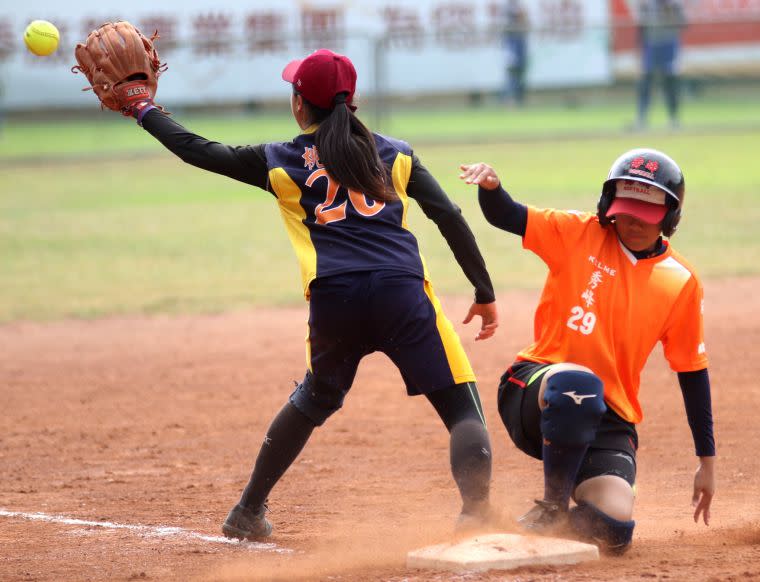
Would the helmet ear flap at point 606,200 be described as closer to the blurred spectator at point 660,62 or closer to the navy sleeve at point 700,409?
the navy sleeve at point 700,409

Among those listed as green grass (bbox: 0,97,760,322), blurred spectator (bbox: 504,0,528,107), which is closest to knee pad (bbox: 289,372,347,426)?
green grass (bbox: 0,97,760,322)

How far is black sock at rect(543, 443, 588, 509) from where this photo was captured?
11.0 feet

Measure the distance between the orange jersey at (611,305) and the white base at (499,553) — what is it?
506 millimetres

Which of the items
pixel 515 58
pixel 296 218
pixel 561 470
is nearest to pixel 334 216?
pixel 296 218

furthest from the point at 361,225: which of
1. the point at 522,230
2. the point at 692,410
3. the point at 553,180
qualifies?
the point at 553,180

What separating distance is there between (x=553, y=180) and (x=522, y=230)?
1110 centimetres

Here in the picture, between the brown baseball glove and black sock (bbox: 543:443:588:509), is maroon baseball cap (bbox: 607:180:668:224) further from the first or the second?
the brown baseball glove

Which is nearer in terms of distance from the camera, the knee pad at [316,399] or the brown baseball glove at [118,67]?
the knee pad at [316,399]

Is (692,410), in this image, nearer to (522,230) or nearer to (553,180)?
(522,230)

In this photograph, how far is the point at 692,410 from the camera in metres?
3.59

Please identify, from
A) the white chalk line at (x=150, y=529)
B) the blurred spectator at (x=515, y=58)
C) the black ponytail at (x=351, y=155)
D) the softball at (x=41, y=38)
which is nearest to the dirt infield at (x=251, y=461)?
the white chalk line at (x=150, y=529)

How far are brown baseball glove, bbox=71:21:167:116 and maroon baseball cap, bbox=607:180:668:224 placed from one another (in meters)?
1.54

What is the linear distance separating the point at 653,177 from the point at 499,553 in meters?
1.21

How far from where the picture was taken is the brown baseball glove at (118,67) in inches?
149
